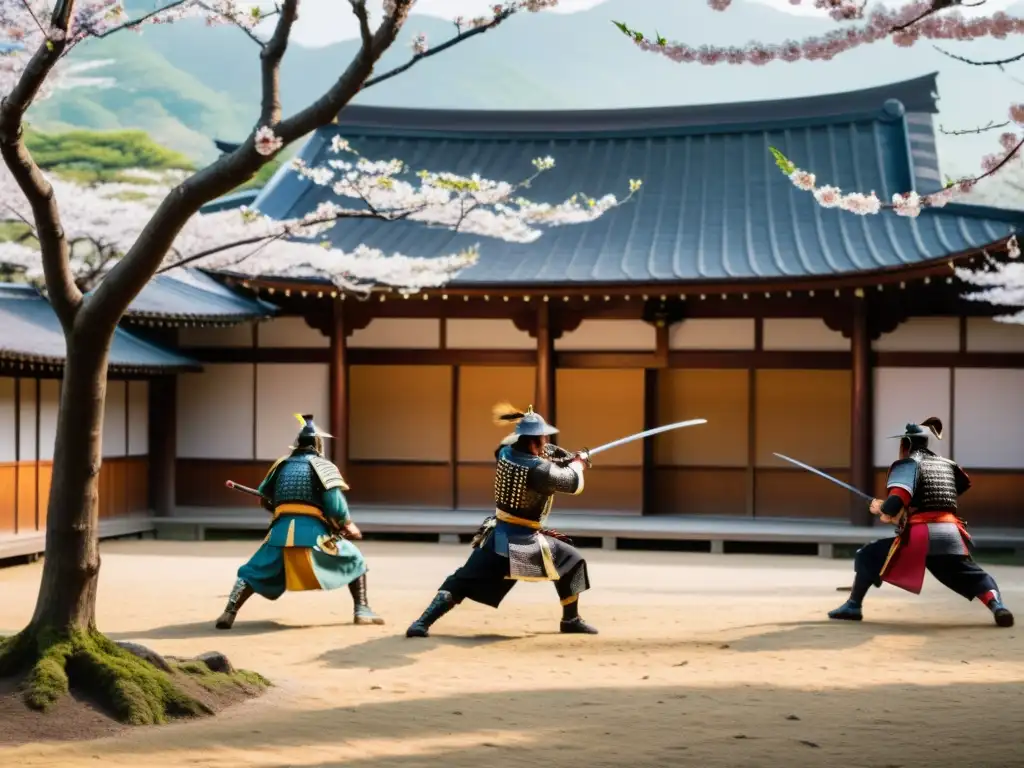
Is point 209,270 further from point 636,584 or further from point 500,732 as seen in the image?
point 500,732

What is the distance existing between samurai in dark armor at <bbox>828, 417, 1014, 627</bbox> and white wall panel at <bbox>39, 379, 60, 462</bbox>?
9.37 metres

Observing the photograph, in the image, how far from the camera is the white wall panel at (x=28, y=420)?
15586 mm

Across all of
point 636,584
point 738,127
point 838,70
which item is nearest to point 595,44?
point 838,70

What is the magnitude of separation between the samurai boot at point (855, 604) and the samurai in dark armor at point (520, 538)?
2174mm

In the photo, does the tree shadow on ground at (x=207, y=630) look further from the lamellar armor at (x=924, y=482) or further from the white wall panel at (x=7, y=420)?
the white wall panel at (x=7, y=420)

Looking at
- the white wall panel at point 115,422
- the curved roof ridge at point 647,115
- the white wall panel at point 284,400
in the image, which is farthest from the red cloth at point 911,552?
the curved roof ridge at point 647,115

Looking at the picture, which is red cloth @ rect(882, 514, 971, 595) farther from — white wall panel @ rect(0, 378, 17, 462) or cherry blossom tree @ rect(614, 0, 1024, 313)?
white wall panel @ rect(0, 378, 17, 462)

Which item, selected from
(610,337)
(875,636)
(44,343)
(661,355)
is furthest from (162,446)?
(875,636)

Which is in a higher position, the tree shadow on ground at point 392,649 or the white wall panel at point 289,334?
the white wall panel at point 289,334

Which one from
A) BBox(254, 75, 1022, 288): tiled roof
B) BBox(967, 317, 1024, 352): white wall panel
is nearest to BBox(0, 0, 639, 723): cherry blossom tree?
BBox(254, 75, 1022, 288): tiled roof

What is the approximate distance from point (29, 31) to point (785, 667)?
562cm

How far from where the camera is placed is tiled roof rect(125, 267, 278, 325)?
677 inches

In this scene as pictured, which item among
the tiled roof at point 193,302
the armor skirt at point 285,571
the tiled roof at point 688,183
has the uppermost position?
the tiled roof at point 688,183

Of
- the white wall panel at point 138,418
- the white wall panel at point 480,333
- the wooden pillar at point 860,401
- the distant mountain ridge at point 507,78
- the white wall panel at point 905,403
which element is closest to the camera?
the wooden pillar at point 860,401
